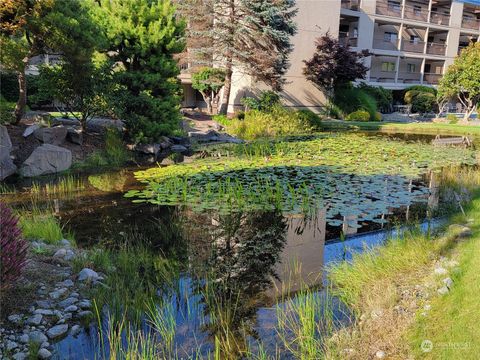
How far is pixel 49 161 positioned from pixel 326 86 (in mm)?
19464

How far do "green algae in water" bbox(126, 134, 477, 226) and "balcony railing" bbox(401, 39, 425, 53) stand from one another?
884 inches

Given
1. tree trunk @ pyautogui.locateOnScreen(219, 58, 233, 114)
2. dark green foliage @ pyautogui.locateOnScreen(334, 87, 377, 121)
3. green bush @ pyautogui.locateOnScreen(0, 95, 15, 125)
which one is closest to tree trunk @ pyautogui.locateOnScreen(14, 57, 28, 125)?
green bush @ pyautogui.locateOnScreen(0, 95, 15, 125)

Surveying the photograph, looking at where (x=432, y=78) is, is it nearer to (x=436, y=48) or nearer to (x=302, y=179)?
(x=436, y=48)

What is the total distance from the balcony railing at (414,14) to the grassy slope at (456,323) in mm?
33648

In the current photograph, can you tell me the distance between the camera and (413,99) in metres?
31.0

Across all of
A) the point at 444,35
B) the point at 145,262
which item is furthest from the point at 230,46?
the point at 444,35

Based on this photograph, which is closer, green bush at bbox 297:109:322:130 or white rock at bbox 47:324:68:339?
white rock at bbox 47:324:68:339

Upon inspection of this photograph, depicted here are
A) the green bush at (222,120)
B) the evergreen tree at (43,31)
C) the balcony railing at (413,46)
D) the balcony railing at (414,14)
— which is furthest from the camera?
the balcony railing at (413,46)

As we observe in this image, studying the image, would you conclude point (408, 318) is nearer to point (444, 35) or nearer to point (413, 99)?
point (413, 99)

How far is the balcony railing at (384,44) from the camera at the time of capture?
32375 millimetres

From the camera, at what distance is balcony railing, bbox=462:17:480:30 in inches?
1457

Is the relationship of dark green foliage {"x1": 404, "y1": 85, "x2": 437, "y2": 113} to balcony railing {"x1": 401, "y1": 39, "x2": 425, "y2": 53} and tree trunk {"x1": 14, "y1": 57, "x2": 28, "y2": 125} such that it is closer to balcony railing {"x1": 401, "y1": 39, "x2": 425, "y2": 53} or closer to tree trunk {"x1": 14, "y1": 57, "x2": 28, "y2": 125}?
balcony railing {"x1": 401, "y1": 39, "x2": 425, "y2": 53}

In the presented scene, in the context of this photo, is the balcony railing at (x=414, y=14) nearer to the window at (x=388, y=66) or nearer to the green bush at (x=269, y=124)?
the window at (x=388, y=66)

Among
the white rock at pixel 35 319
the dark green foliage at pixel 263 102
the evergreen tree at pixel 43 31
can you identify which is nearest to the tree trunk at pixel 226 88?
the dark green foliage at pixel 263 102
